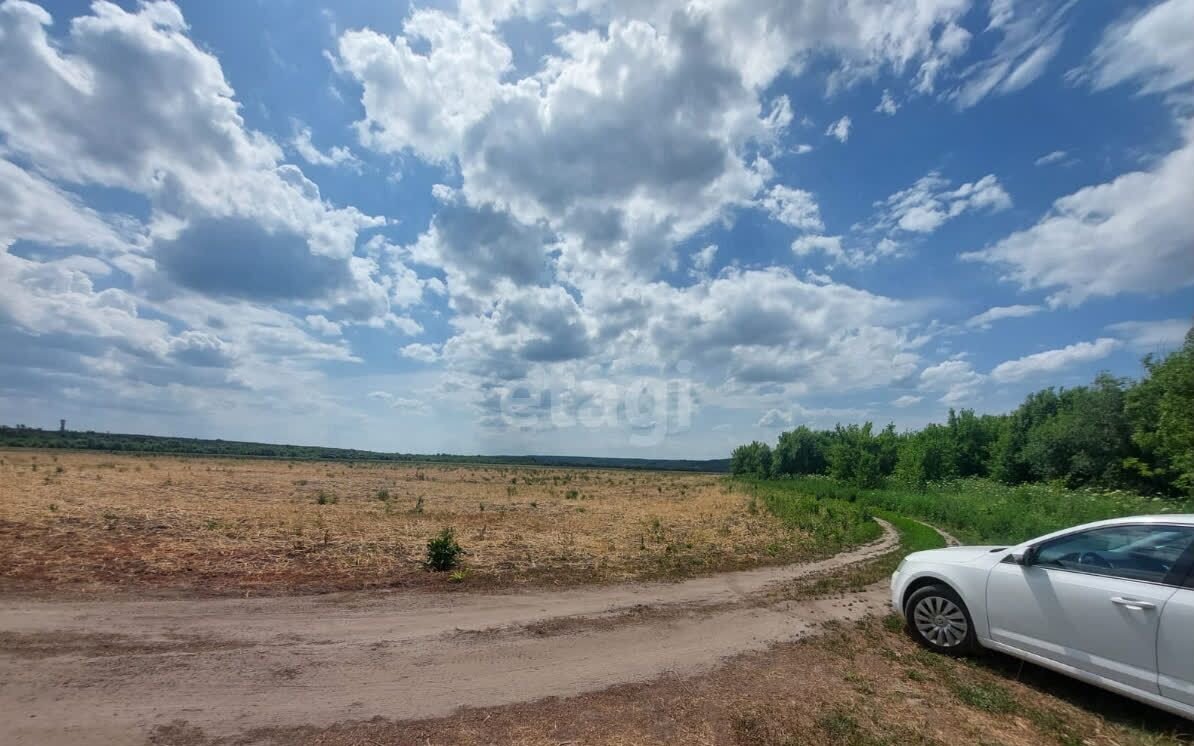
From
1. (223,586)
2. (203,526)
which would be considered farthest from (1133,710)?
(203,526)

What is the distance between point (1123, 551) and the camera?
17.6ft

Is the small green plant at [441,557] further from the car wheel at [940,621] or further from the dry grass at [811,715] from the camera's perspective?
the car wheel at [940,621]

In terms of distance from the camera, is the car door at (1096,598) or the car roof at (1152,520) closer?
the car door at (1096,598)

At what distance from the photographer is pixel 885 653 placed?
6.64 meters

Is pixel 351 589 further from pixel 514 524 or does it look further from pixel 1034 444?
pixel 1034 444

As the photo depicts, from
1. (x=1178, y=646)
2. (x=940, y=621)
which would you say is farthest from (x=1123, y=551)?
(x=940, y=621)

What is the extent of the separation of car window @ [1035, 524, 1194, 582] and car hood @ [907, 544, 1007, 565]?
622 mm

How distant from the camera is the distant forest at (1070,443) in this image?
20.6m

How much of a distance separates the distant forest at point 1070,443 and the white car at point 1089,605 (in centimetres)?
1873

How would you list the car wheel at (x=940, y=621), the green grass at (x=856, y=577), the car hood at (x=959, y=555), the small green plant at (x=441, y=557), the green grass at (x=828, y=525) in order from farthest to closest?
the green grass at (x=828, y=525) < the small green plant at (x=441, y=557) < the green grass at (x=856, y=577) < the car hood at (x=959, y=555) < the car wheel at (x=940, y=621)

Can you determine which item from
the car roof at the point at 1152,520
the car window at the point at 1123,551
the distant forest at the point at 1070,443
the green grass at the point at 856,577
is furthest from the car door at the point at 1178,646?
the distant forest at the point at 1070,443

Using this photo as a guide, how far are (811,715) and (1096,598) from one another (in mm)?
3005

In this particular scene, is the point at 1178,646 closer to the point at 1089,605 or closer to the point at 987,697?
the point at 1089,605

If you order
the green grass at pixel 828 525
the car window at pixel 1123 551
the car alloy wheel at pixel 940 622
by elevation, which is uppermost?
the car window at pixel 1123 551
